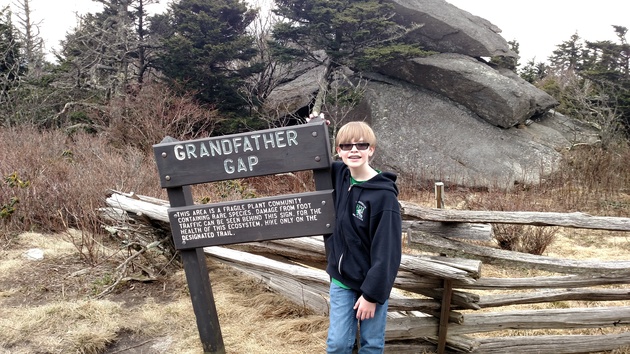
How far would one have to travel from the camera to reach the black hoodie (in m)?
2.48

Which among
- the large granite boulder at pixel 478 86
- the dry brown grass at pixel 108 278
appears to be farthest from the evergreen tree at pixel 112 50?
the large granite boulder at pixel 478 86

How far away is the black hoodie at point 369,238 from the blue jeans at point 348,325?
3.2 inches

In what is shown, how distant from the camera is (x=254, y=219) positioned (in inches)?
125

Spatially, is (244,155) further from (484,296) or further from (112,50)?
(112,50)

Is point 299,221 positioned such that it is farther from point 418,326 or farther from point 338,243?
point 418,326

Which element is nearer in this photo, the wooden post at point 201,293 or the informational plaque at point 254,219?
the informational plaque at point 254,219

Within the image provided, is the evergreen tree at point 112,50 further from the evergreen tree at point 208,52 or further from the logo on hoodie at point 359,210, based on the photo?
the logo on hoodie at point 359,210

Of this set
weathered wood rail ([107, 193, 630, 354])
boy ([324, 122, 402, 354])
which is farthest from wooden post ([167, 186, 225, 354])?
boy ([324, 122, 402, 354])

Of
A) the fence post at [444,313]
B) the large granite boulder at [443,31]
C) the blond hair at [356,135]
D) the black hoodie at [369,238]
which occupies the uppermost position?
the large granite boulder at [443,31]

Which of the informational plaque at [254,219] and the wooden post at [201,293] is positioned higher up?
the informational plaque at [254,219]

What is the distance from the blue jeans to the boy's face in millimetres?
712

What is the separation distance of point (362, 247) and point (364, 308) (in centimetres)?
32

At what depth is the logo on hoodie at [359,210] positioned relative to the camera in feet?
8.46

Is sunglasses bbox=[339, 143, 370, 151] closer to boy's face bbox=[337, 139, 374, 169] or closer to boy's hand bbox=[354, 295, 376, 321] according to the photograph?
boy's face bbox=[337, 139, 374, 169]
